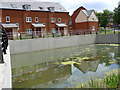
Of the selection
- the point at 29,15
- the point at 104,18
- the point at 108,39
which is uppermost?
the point at 104,18

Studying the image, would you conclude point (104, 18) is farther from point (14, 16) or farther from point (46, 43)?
point (46, 43)

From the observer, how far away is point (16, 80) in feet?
26.8

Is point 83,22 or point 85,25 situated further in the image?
point 83,22

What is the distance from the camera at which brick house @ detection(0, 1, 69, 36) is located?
2320cm

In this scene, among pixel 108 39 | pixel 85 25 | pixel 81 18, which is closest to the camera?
pixel 108 39

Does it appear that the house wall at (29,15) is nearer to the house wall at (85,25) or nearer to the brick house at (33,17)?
the brick house at (33,17)

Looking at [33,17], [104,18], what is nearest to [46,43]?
[33,17]

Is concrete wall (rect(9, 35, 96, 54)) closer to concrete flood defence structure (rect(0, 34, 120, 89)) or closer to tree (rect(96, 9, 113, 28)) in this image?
concrete flood defence structure (rect(0, 34, 120, 89))

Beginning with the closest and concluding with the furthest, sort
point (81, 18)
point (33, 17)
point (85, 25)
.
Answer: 1. point (33, 17)
2. point (85, 25)
3. point (81, 18)

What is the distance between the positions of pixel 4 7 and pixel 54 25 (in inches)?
374

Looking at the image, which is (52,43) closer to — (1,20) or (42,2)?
(1,20)

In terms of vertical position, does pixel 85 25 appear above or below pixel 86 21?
below

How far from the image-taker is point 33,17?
85.1ft

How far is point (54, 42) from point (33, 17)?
779 centimetres
